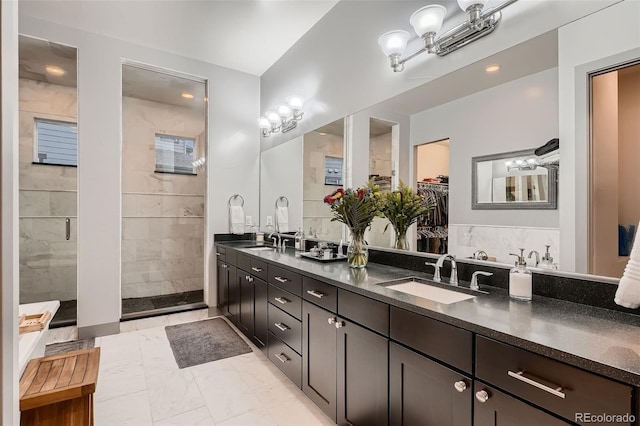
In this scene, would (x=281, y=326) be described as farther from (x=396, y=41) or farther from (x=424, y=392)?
(x=396, y=41)

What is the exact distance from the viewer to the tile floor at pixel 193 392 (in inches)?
75.7

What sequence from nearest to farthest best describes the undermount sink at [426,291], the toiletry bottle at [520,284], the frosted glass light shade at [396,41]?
the toiletry bottle at [520,284] < the undermount sink at [426,291] < the frosted glass light shade at [396,41]

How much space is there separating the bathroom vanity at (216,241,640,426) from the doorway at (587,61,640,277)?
0.25 metres

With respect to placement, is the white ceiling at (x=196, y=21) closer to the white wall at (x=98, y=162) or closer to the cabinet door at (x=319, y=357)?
the white wall at (x=98, y=162)

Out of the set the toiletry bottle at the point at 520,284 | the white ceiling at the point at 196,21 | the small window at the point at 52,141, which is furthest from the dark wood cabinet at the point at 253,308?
the small window at the point at 52,141

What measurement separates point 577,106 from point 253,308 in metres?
2.58

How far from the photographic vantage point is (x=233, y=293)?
3.33m

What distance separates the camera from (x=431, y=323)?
4.01 feet

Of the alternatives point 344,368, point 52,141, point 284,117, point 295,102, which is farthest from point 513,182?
point 52,141

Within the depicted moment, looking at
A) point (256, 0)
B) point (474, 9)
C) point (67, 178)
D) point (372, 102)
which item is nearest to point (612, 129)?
point (474, 9)

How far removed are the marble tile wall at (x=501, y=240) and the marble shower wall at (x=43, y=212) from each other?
3.99m

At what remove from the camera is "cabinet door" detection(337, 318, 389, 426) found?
1.45 metres

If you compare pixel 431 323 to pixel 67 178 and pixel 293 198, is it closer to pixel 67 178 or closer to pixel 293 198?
pixel 293 198

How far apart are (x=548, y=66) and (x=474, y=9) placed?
1.60 ft
